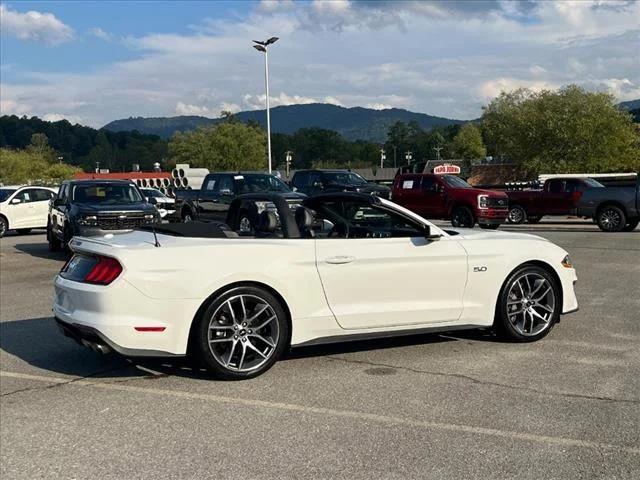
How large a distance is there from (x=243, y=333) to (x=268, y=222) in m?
1.03

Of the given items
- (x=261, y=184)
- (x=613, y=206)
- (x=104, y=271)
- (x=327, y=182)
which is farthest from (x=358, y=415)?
(x=327, y=182)

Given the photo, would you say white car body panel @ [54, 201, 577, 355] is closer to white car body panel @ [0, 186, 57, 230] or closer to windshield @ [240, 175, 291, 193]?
windshield @ [240, 175, 291, 193]

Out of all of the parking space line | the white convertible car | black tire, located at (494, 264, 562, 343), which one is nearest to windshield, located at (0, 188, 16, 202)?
the white convertible car

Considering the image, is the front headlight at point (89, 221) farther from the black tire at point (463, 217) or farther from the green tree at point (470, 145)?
the green tree at point (470, 145)

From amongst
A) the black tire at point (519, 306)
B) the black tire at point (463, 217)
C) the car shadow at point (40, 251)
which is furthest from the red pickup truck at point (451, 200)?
the black tire at point (519, 306)

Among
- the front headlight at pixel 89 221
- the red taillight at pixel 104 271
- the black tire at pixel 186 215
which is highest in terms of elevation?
the red taillight at pixel 104 271

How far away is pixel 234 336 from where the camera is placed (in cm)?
540

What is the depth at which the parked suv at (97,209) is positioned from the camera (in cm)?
1428

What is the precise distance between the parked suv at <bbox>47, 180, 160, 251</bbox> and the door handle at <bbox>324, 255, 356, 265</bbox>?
8763mm

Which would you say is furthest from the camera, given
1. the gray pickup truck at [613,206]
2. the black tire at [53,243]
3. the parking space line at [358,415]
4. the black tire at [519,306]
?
the gray pickup truck at [613,206]

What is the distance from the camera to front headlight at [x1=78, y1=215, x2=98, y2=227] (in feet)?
46.3

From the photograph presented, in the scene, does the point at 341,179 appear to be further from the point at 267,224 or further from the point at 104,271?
the point at 104,271

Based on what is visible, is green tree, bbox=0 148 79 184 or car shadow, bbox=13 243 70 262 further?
green tree, bbox=0 148 79 184

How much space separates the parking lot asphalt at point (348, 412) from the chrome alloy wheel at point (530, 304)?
0.18 m
